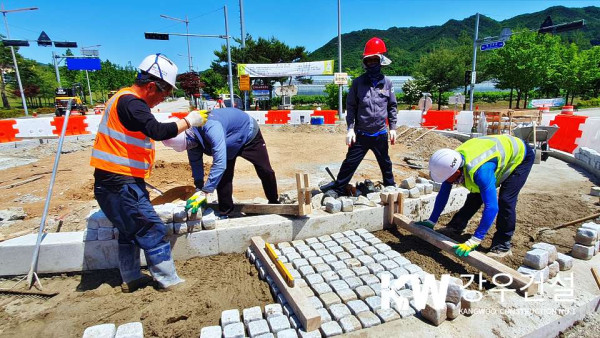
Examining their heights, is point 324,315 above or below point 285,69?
below

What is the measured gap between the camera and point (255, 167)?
3881mm

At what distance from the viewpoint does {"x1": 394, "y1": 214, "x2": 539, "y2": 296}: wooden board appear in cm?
242

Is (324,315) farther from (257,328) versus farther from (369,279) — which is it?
(369,279)

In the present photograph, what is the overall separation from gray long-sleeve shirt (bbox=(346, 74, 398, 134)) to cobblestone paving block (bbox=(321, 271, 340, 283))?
2.09 metres

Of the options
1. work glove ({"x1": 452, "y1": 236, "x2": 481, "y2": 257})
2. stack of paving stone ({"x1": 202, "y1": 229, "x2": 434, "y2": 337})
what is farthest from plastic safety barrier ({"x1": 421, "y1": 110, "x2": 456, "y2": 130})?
work glove ({"x1": 452, "y1": 236, "x2": 481, "y2": 257})

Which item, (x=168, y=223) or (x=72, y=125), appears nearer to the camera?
(x=168, y=223)

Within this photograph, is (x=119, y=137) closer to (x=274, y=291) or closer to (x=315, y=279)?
(x=274, y=291)

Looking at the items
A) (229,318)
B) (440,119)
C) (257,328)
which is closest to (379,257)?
(257,328)

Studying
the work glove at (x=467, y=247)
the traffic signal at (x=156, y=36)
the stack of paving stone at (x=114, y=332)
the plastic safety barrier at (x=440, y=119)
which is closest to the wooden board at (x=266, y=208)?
the work glove at (x=467, y=247)

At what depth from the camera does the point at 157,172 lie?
690 cm

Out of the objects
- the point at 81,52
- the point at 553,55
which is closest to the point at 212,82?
the point at 81,52

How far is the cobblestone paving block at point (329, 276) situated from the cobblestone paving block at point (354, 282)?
0.37ft

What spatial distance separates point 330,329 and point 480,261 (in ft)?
4.77

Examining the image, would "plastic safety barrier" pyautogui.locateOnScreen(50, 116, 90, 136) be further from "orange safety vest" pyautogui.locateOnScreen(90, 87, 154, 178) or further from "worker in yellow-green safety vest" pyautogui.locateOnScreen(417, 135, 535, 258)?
"worker in yellow-green safety vest" pyautogui.locateOnScreen(417, 135, 535, 258)
